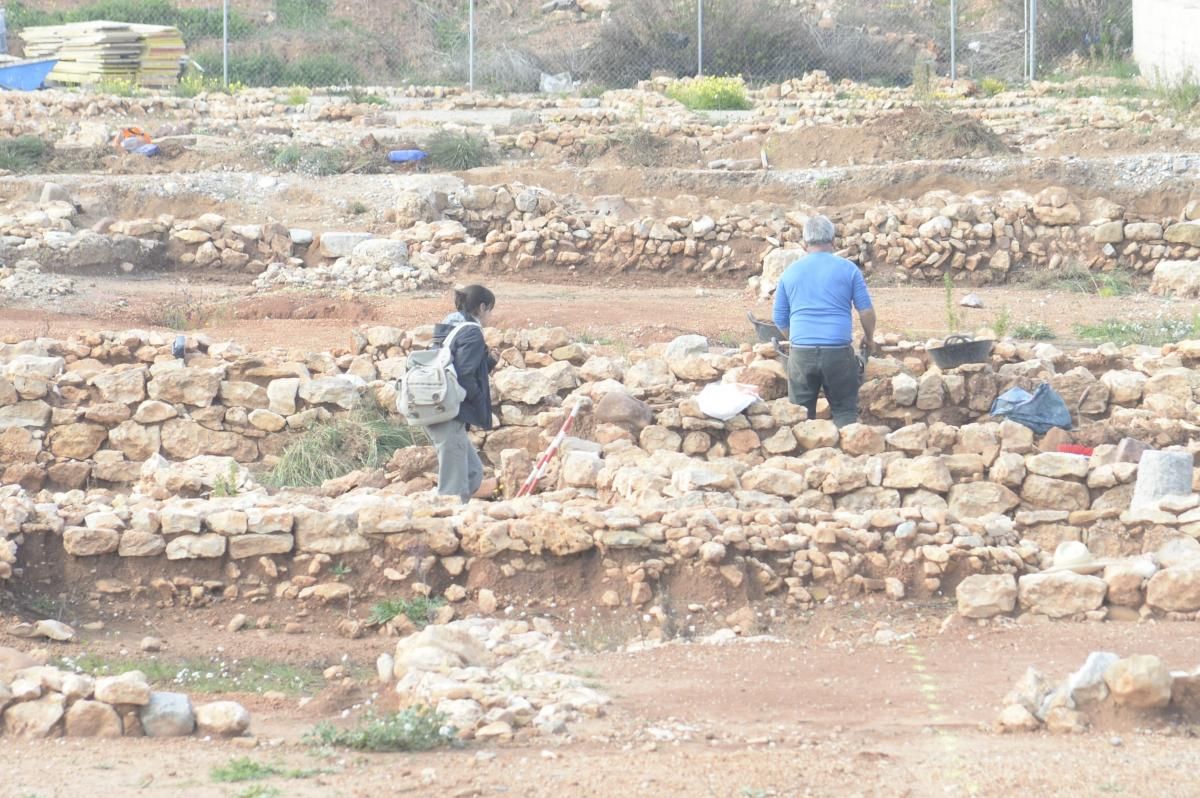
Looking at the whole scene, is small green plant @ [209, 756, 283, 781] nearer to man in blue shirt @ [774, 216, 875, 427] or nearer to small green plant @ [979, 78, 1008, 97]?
man in blue shirt @ [774, 216, 875, 427]

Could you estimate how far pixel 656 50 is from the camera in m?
28.8

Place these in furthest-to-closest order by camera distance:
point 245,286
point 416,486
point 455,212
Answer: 1. point 455,212
2. point 245,286
3. point 416,486

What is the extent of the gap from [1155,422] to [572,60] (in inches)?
819

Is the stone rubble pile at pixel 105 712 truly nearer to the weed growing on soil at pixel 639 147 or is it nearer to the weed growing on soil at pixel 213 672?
the weed growing on soil at pixel 213 672

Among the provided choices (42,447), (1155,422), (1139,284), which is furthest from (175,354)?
(1139,284)

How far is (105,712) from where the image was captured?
5.77 m

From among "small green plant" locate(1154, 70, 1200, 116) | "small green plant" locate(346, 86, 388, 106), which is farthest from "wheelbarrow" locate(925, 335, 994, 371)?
"small green plant" locate(346, 86, 388, 106)

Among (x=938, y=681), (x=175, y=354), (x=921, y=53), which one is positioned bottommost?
(x=938, y=681)

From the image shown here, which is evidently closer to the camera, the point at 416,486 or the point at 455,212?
the point at 416,486

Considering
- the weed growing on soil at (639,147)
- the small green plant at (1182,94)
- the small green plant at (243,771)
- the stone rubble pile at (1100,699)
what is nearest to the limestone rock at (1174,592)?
the stone rubble pile at (1100,699)

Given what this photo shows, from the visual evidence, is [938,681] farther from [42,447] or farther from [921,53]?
[921,53]

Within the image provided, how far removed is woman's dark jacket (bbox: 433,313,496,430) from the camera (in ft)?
30.0

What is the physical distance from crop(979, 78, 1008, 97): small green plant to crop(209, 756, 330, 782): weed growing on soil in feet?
73.6

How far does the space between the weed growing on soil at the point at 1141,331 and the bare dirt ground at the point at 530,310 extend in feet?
0.63
